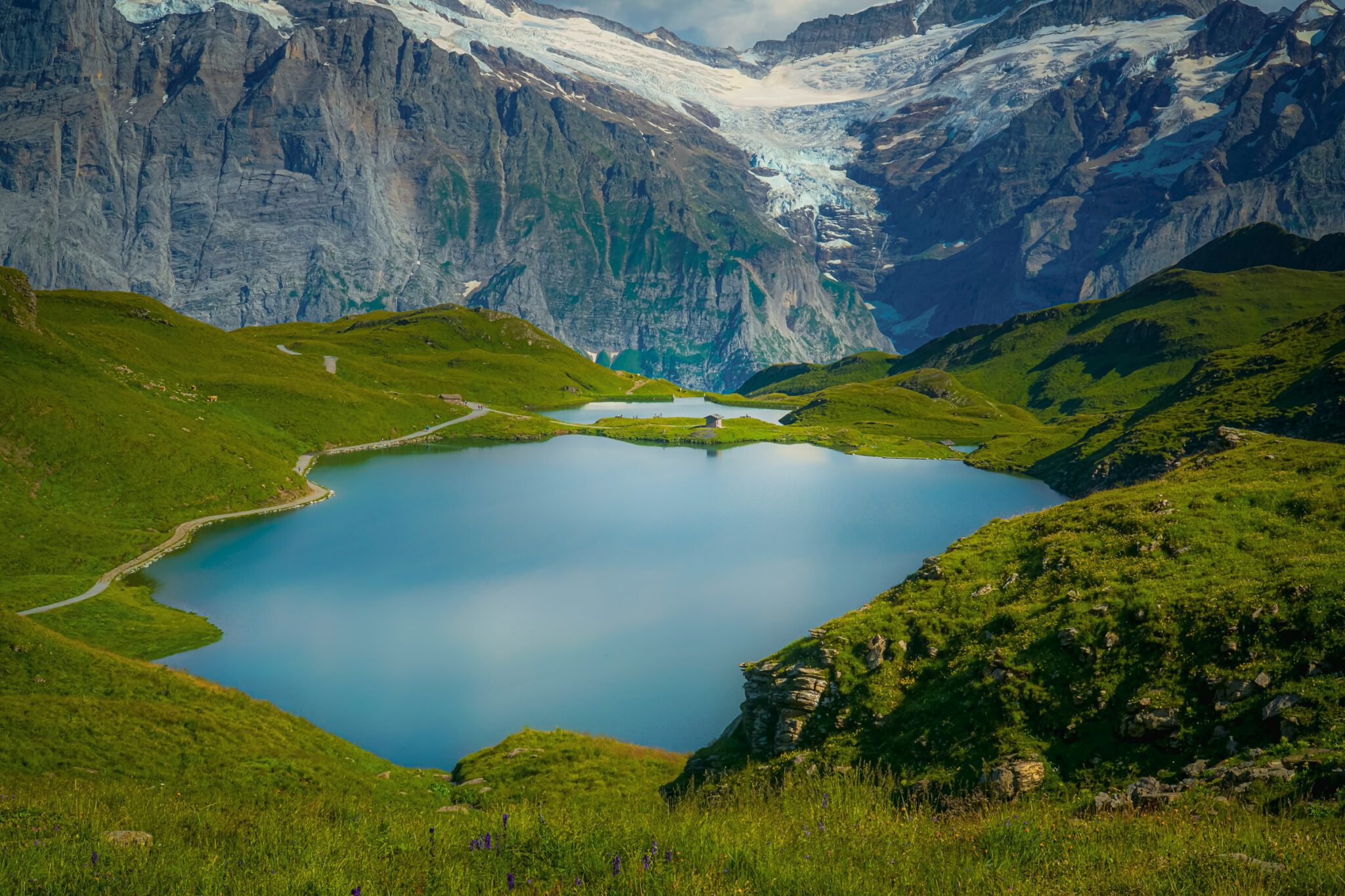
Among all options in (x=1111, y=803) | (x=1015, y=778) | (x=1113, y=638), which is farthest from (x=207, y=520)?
(x=1111, y=803)

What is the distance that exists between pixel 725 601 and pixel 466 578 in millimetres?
22949

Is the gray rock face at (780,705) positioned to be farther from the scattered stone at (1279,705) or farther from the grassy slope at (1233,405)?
the grassy slope at (1233,405)

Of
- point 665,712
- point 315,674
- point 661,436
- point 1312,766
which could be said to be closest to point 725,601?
point 665,712

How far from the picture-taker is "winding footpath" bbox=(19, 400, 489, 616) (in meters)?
58.3

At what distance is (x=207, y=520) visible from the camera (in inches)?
3307

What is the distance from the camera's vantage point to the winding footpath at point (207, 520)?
2295 inches

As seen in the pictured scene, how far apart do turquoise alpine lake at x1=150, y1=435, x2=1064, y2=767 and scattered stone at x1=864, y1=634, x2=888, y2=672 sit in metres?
17.2

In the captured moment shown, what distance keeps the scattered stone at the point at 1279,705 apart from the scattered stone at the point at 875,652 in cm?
1058

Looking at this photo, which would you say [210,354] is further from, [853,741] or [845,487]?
[853,741]

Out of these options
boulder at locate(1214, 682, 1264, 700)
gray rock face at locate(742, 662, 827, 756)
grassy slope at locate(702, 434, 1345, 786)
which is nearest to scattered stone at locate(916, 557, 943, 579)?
grassy slope at locate(702, 434, 1345, 786)

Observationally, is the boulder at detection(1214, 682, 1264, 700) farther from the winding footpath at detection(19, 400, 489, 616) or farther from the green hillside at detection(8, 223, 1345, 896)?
the winding footpath at detection(19, 400, 489, 616)

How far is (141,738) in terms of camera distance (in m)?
30.2

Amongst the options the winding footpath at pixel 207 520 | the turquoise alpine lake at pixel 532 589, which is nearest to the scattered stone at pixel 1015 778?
the turquoise alpine lake at pixel 532 589

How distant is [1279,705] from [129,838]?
76.8 ft
